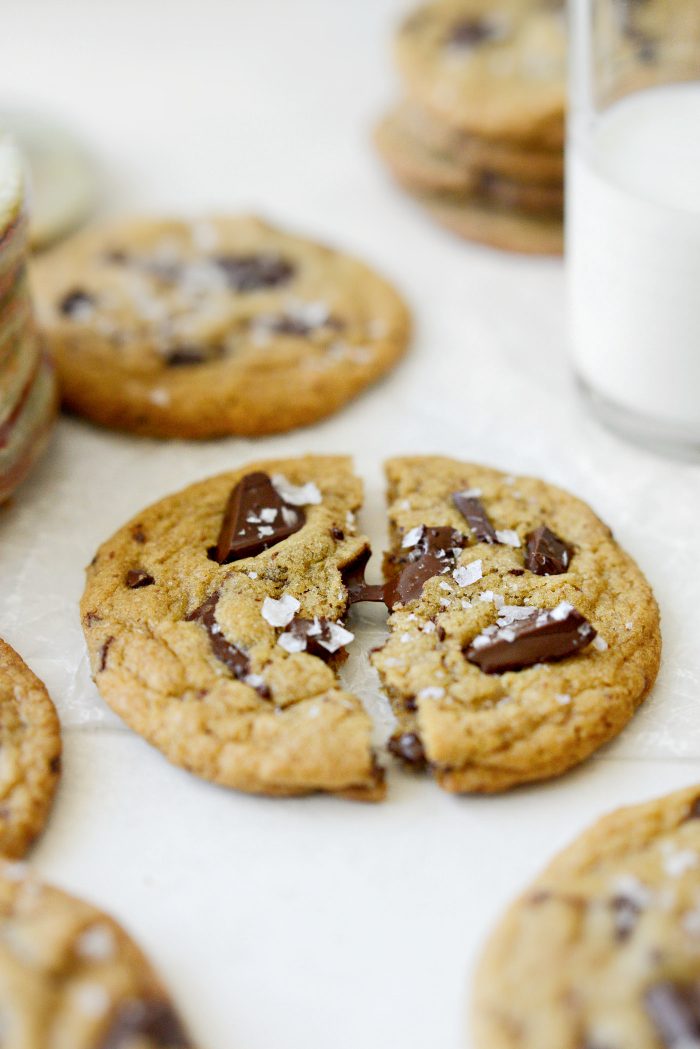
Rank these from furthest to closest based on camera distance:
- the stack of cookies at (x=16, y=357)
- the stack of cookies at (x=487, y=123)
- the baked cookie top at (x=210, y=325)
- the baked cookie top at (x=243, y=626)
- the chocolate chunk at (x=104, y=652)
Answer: the stack of cookies at (x=487, y=123), the baked cookie top at (x=210, y=325), the stack of cookies at (x=16, y=357), the chocolate chunk at (x=104, y=652), the baked cookie top at (x=243, y=626)

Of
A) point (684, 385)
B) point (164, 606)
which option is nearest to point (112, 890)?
point (164, 606)

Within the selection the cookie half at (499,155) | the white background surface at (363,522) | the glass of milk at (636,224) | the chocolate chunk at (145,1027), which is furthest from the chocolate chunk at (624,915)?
the cookie half at (499,155)

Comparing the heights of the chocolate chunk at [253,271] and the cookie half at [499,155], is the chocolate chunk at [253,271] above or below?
below

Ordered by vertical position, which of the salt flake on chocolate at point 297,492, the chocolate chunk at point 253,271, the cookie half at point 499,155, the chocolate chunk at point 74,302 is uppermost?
the cookie half at point 499,155

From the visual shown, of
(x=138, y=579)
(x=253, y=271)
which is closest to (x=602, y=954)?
(x=138, y=579)

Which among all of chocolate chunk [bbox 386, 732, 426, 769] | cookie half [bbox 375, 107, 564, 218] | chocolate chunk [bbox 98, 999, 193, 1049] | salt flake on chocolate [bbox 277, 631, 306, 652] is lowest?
chocolate chunk [bbox 386, 732, 426, 769]

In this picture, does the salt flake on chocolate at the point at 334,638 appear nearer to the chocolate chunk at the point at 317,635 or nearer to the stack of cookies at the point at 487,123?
the chocolate chunk at the point at 317,635

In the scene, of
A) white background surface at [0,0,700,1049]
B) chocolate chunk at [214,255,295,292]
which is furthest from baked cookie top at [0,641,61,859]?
chocolate chunk at [214,255,295,292]

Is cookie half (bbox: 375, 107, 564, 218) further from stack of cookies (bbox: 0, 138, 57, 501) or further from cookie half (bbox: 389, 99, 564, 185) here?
stack of cookies (bbox: 0, 138, 57, 501)
